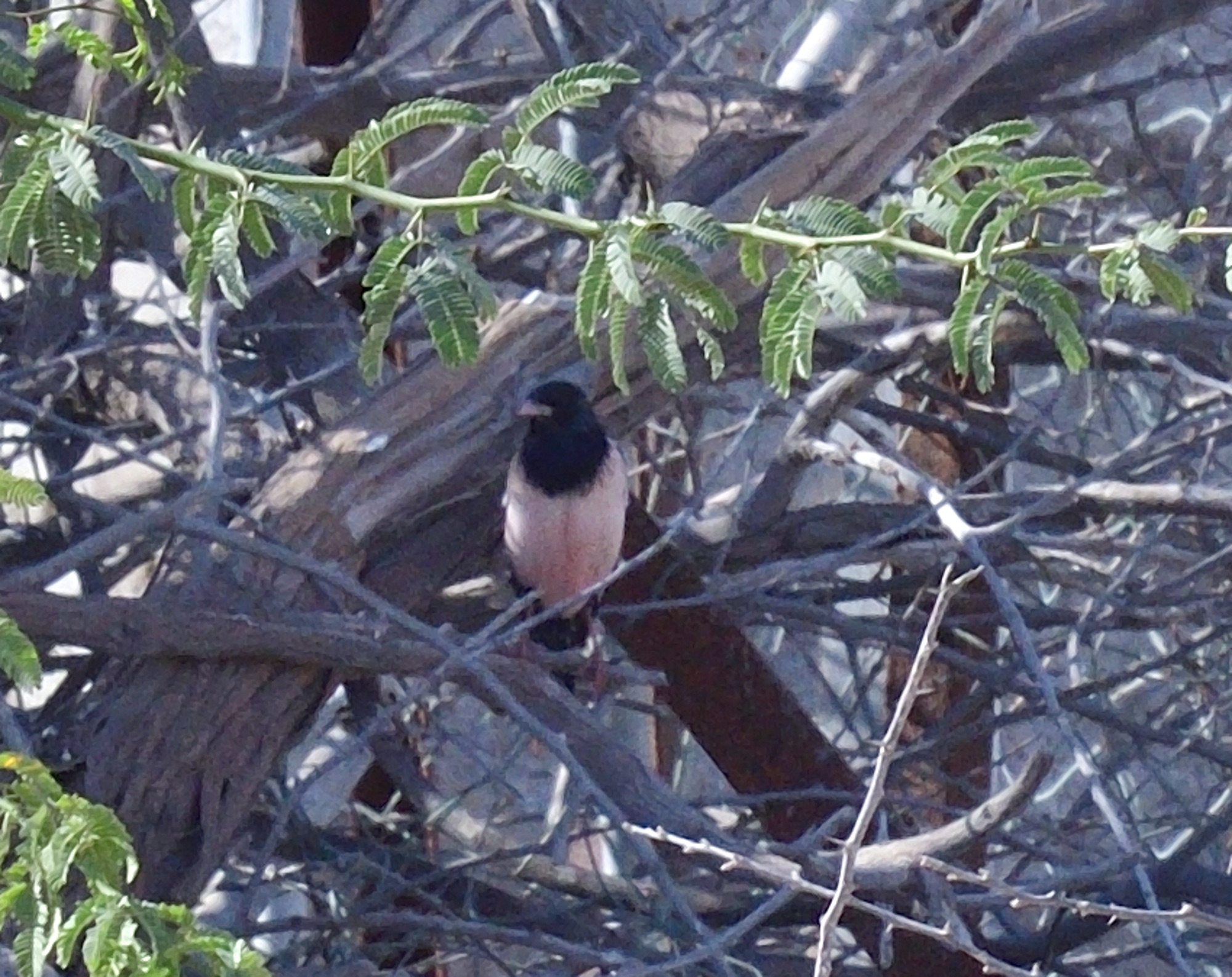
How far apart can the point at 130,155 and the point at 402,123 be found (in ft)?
0.75

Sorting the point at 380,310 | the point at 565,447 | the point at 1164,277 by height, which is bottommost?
the point at 565,447

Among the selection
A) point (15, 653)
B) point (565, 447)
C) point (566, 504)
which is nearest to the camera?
point (15, 653)

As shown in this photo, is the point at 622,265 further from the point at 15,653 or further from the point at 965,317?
the point at 15,653

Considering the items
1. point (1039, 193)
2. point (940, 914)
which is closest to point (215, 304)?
point (940, 914)

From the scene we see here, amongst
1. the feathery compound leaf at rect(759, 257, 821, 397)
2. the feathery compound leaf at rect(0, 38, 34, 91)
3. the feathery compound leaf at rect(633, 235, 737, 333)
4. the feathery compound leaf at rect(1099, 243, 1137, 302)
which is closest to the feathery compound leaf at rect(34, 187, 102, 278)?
the feathery compound leaf at rect(0, 38, 34, 91)

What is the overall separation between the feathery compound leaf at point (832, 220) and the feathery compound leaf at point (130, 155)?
54cm

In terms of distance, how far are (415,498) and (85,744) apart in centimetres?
58

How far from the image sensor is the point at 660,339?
5.65 feet

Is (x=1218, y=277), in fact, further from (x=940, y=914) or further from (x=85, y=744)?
(x=85, y=744)

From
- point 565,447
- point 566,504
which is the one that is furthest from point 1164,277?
point 566,504

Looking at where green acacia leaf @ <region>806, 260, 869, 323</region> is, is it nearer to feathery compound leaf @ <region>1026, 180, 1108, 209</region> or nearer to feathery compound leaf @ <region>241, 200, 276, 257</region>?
feathery compound leaf @ <region>1026, 180, 1108, 209</region>

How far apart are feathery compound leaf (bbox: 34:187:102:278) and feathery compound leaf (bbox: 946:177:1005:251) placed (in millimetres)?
732

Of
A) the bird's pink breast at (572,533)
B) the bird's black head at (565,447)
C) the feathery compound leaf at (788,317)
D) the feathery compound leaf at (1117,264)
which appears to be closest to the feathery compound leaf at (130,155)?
the feathery compound leaf at (788,317)

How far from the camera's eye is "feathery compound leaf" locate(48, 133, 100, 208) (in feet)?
5.09
